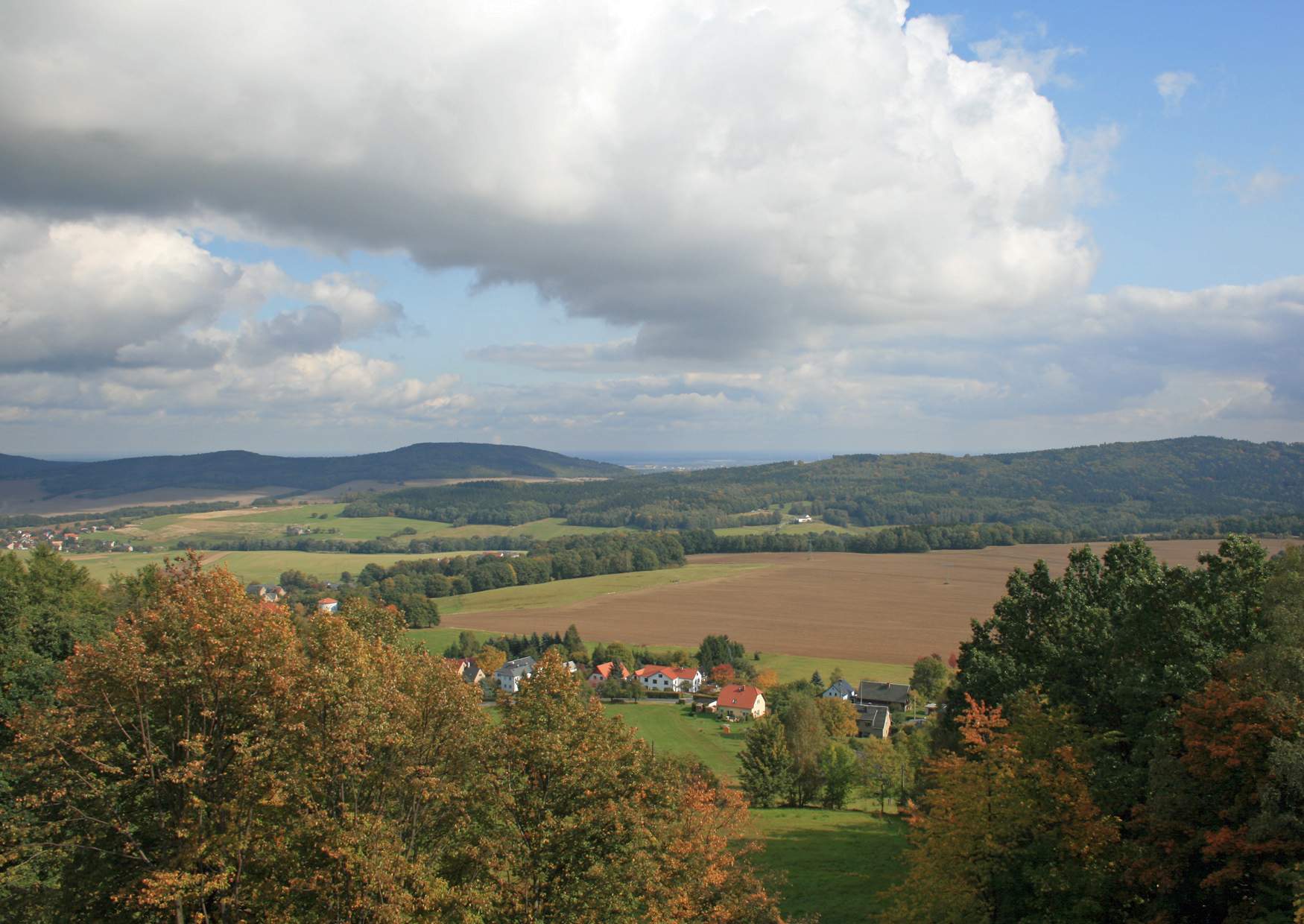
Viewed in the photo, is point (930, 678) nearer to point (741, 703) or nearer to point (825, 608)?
point (741, 703)

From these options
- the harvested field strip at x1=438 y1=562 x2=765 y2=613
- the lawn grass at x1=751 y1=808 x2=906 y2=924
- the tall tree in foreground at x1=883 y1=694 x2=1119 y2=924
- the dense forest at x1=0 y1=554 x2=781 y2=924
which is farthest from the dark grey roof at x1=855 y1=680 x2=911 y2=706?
the dense forest at x1=0 y1=554 x2=781 y2=924

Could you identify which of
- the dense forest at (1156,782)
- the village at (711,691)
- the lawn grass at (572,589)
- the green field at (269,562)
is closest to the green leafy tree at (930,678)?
the village at (711,691)

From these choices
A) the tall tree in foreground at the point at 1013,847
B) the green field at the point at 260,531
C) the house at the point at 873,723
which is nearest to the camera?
the tall tree in foreground at the point at 1013,847

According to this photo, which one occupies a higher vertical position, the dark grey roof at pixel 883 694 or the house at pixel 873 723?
the dark grey roof at pixel 883 694

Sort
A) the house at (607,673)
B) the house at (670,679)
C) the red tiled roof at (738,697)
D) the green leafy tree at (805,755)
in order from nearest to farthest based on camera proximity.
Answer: the green leafy tree at (805,755), the red tiled roof at (738,697), the house at (607,673), the house at (670,679)

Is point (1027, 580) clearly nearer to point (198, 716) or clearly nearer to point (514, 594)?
point (198, 716)

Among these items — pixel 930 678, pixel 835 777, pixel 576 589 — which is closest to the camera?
pixel 835 777

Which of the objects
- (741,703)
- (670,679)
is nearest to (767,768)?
(741,703)

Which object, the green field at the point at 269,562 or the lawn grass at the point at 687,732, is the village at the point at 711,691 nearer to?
the lawn grass at the point at 687,732
